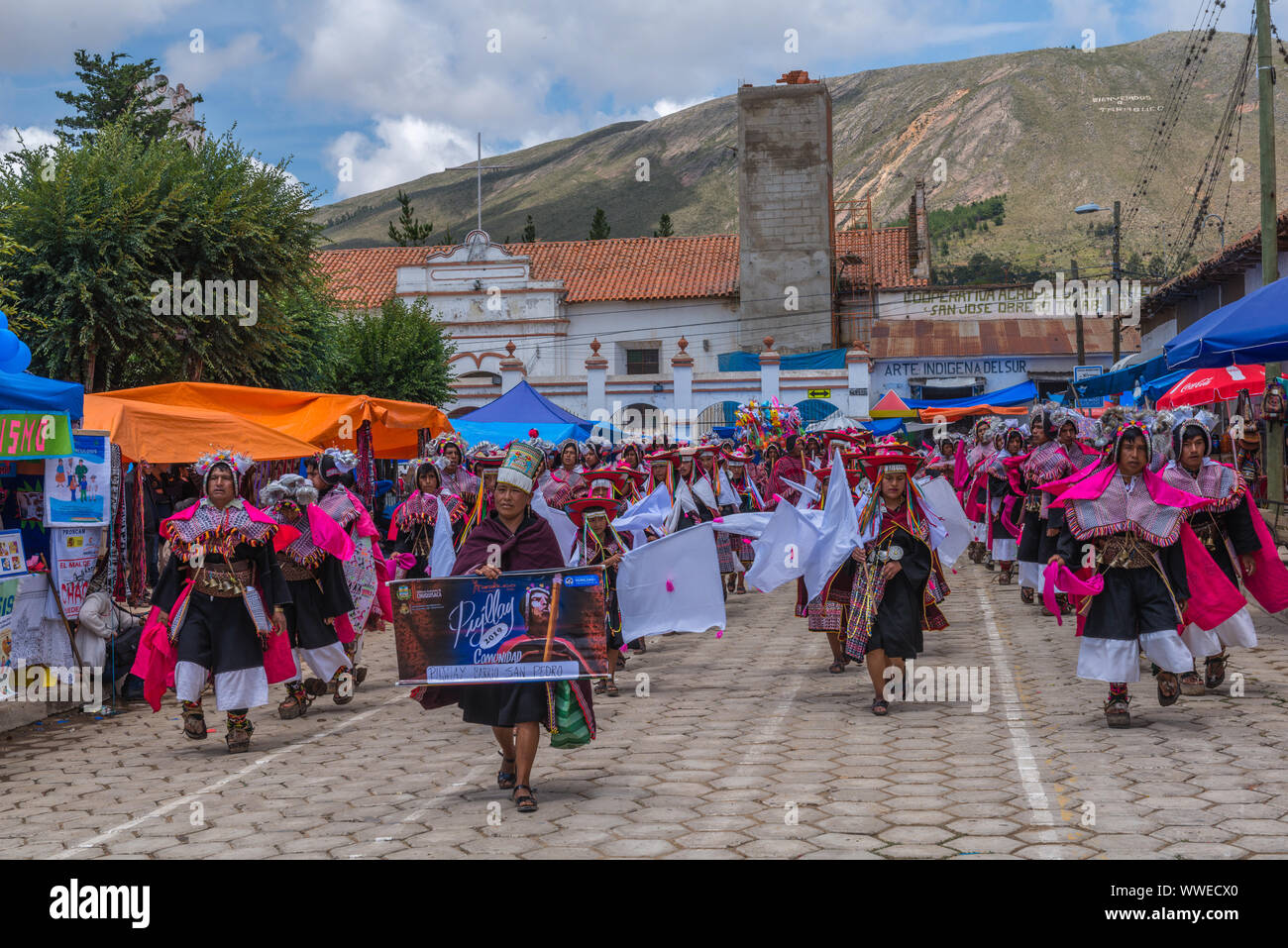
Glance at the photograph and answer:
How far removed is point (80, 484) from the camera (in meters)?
10.8

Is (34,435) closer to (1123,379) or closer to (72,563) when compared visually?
(72,563)

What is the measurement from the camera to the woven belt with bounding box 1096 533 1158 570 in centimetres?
850

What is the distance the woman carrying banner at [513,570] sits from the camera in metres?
6.90

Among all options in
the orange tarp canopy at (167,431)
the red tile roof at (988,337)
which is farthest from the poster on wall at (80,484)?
the red tile roof at (988,337)

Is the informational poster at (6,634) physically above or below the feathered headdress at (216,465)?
below

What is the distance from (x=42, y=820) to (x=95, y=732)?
3.12 metres

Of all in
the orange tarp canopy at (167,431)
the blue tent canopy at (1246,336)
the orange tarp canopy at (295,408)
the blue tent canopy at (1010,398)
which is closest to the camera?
the orange tarp canopy at (167,431)

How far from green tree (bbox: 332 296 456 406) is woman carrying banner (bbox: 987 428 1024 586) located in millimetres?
19958

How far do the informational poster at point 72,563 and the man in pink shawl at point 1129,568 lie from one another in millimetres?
7572

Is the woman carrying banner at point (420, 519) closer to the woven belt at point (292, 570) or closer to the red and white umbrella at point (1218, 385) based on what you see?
the woven belt at point (292, 570)

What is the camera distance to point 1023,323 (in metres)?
47.3

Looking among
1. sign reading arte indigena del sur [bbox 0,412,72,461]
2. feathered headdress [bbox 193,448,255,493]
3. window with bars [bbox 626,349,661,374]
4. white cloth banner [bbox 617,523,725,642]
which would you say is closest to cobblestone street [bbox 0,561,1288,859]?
white cloth banner [bbox 617,523,725,642]

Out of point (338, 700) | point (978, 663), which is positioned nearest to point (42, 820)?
point (338, 700)

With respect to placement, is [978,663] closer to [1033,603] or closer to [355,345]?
[1033,603]
